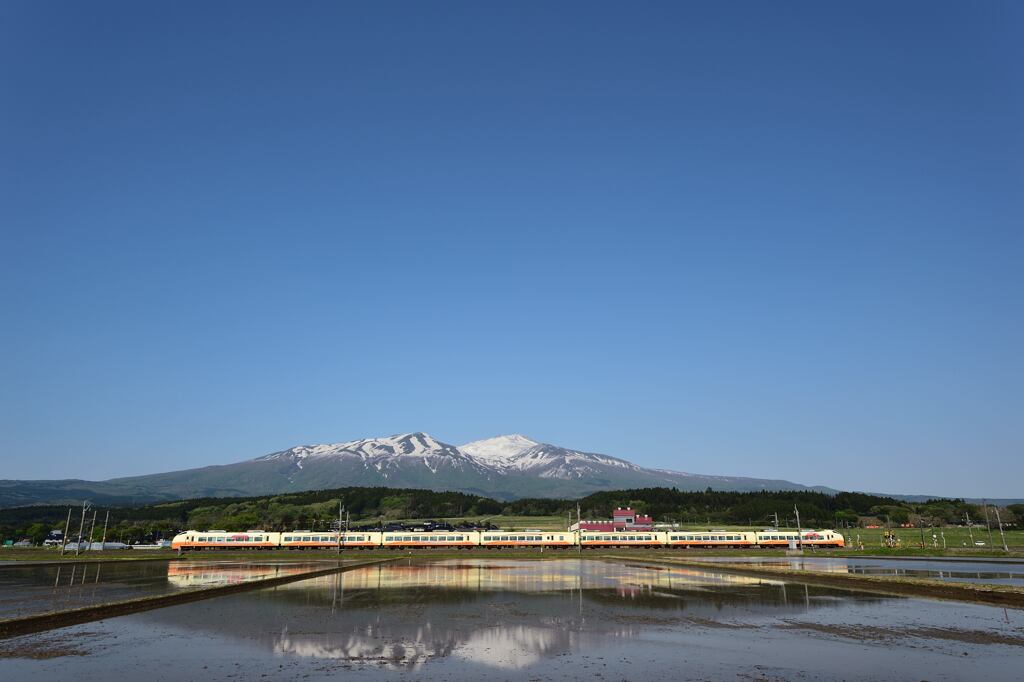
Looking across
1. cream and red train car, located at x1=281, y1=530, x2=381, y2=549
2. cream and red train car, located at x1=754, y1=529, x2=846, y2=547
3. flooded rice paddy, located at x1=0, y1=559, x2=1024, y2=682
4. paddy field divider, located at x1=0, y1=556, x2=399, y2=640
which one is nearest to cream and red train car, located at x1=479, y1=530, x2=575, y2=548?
cream and red train car, located at x1=281, y1=530, x2=381, y2=549

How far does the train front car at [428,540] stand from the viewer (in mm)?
103125

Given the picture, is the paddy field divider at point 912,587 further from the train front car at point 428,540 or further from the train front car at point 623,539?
the train front car at point 428,540

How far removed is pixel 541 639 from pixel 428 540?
8568 cm

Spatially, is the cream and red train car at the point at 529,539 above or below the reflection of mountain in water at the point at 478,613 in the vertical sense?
below

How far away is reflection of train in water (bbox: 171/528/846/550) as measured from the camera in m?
101

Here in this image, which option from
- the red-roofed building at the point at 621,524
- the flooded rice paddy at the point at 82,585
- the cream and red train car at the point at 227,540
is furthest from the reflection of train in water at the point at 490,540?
the flooded rice paddy at the point at 82,585

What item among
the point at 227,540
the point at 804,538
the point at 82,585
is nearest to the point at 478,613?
the point at 82,585

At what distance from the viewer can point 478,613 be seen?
28516mm

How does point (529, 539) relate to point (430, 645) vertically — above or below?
below

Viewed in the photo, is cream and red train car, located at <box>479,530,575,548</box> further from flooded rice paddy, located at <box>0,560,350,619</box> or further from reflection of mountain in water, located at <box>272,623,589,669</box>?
reflection of mountain in water, located at <box>272,623,589,669</box>

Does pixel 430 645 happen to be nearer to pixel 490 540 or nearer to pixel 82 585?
pixel 82 585

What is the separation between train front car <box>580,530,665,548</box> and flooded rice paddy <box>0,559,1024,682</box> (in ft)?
234

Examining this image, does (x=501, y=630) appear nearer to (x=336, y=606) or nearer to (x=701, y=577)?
(x=336, y=606)

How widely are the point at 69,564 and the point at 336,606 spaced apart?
168 feet
